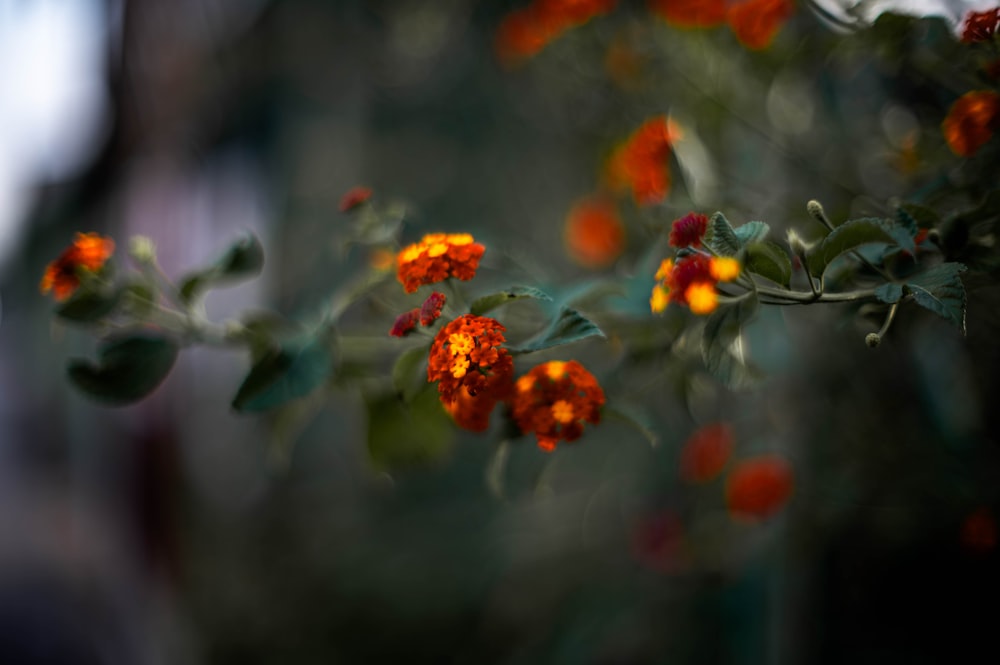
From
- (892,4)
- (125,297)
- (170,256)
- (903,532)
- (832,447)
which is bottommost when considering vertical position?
(903,532)

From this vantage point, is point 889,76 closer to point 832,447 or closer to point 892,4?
point 892,4

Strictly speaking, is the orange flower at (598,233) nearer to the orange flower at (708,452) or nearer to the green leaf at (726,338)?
the orange flower at (708,452)

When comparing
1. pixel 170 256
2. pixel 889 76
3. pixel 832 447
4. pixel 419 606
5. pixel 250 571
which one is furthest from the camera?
pixel 170 256

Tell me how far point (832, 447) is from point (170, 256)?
9.46 feet

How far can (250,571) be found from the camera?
2080 mm

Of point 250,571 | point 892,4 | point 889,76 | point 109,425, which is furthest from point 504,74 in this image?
point 109,425

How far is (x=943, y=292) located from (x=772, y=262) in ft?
0.36

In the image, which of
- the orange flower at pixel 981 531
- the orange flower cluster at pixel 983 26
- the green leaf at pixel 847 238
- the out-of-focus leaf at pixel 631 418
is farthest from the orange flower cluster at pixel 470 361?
the orange flower at pixel 981 531

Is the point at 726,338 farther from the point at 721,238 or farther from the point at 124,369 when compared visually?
the point at 124,369

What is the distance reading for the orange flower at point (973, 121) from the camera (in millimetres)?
575

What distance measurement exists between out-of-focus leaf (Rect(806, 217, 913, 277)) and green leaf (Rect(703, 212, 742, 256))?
0.21ft

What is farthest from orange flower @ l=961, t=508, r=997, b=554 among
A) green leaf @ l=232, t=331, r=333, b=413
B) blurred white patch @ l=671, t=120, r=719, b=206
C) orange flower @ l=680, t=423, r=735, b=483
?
green leaf @ l=232, t=331, r=333, b=413

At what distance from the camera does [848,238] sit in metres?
0.48

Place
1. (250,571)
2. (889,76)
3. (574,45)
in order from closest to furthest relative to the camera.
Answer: (889,76) < (574,45) < (250,571)
